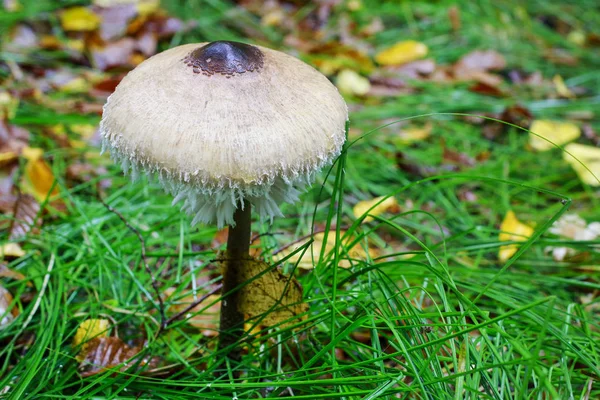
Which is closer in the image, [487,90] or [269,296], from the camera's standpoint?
[269,296]

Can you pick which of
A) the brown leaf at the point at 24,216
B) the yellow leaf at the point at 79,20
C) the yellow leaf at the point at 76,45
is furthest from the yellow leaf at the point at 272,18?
the brown leaf at the point at 24,216

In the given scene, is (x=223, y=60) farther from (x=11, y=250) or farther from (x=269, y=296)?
(x=11, y=250)

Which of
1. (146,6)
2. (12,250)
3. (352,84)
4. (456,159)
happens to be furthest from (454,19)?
(12,250)

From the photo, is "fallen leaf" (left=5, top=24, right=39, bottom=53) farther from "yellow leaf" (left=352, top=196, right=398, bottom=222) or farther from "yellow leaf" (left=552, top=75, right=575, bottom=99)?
"yellow leaf" (left=552, top=75, right=575, bottom=99)

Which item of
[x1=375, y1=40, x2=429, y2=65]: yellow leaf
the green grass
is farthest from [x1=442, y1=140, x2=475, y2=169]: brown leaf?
[x1=375, y1=40, x2=429, y2=65]: yellow leaf

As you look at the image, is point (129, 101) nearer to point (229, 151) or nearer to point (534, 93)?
point (229, 151)
